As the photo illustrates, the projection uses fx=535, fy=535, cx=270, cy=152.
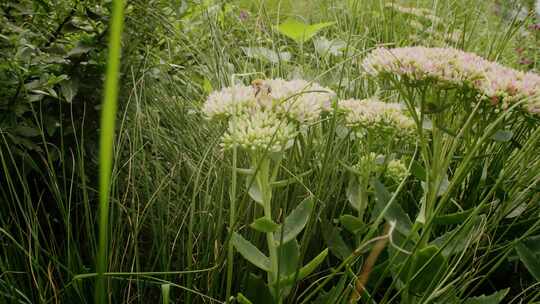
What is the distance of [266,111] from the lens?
32.0 inches

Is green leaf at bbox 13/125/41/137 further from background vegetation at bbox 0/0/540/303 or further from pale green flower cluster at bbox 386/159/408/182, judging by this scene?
pale green flower cluster at bbox 386/159/408/182

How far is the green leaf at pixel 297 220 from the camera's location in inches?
31.0

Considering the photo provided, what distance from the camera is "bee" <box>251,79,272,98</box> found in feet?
2.71

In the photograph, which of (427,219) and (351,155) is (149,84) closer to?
(351,155)

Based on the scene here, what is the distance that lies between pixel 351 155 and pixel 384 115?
1.13 feet

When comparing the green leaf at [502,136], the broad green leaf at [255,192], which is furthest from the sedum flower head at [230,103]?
the green leaf at [502,136]

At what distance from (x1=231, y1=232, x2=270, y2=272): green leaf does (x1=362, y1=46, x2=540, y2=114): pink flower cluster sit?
35 cm

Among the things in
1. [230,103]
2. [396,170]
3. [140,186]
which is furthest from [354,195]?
[140,186]

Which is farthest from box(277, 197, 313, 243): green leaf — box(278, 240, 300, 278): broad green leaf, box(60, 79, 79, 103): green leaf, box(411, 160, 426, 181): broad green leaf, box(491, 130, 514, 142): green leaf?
box(60, 79, 79, 103): green leaf

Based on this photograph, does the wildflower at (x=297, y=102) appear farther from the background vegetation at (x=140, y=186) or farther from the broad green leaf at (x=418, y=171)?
the broad green leaf at (x=418, y=171)

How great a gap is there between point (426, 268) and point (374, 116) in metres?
0.29

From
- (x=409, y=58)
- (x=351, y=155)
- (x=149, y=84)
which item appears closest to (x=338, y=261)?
(x=351, y=155)

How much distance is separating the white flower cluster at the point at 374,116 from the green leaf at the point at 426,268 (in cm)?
26

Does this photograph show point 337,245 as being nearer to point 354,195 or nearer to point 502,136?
point 354,195
